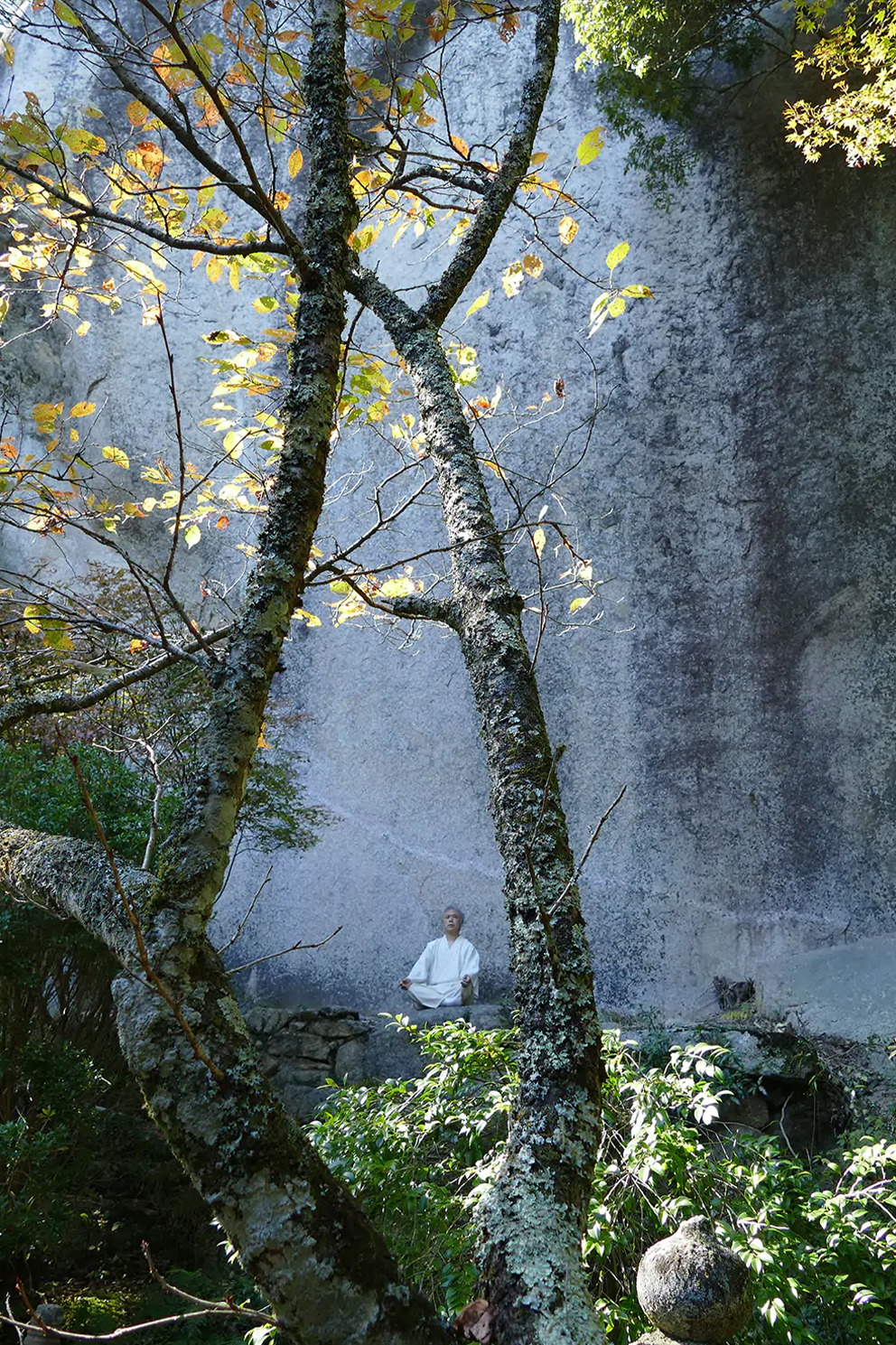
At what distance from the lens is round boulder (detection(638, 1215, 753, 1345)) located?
53.8 inches

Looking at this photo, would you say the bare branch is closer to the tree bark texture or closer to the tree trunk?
the tree trunk

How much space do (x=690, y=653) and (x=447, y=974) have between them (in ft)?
8.17

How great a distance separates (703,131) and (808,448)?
2.35m

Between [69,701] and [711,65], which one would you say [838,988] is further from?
[711,65]

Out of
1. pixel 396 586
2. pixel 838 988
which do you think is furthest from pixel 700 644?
pixel 396 586

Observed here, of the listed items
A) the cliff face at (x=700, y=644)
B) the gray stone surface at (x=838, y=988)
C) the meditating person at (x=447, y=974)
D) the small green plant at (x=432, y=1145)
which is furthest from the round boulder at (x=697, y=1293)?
the cliff face at (x=700, y=644)

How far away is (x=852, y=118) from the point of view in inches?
190

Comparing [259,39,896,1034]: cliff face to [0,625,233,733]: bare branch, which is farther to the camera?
[259,39,896,1034]: cliff face

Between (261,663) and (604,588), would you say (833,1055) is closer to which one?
(604,588)

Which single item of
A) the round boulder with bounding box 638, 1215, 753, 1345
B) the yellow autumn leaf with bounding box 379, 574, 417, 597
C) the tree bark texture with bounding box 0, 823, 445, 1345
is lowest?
the round boulder with bounding box 638, 1215, 753, 1345

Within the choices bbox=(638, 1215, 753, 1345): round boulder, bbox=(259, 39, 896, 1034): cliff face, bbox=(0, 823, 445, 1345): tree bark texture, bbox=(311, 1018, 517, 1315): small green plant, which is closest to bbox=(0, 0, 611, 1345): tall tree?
bbox=(0, 823, 445, 1345): tree bark texture

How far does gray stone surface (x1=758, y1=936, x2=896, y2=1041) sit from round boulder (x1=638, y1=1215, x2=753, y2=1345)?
11.3ft

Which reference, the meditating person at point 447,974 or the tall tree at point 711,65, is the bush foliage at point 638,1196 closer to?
the meditating person at point 447,974

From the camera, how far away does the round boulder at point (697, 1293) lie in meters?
1.37
